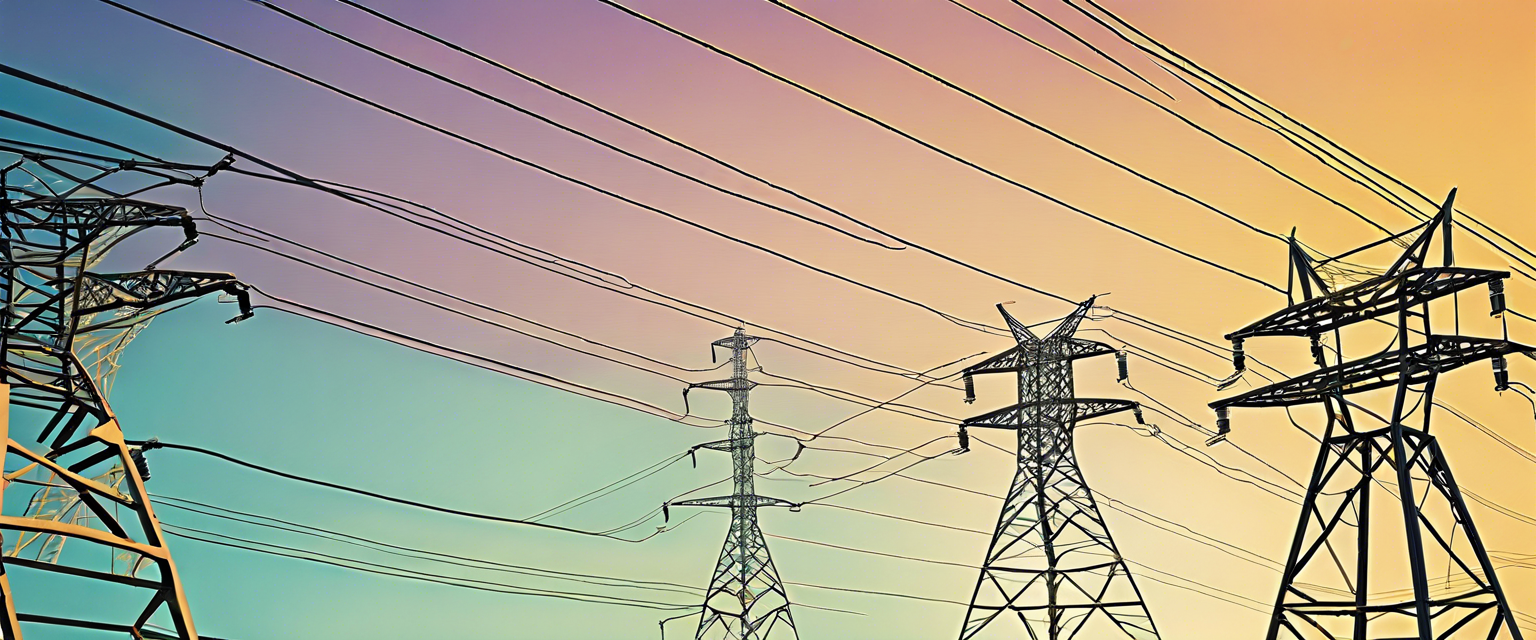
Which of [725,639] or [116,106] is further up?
[116,106]

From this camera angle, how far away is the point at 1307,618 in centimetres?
1478

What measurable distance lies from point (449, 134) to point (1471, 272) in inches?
518

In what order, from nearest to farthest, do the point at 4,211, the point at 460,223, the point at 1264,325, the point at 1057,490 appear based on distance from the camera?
1. the point at 4,211
2. the point at 460,223
3. the point at 1264,325
4. the point at 1057,490

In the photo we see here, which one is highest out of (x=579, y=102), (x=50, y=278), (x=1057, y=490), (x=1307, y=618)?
(x=579, y=102)

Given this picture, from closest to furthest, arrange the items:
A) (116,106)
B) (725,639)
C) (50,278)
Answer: (116,106)
(50,278)
(725,639)

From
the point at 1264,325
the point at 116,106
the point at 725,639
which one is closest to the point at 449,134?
the point at 116,106

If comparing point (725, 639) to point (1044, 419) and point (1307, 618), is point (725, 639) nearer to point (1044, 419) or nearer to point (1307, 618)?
point (1044, 419)

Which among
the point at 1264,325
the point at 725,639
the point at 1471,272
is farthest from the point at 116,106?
the point at 725,639

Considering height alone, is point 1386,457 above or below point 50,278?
below

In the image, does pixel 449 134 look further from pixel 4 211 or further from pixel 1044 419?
pixel 1044 419

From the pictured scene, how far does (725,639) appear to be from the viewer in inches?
1063

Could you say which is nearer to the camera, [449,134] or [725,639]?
[449,134]

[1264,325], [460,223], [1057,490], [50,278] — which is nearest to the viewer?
[50,278]

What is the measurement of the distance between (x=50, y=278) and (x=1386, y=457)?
1688 centimetres
